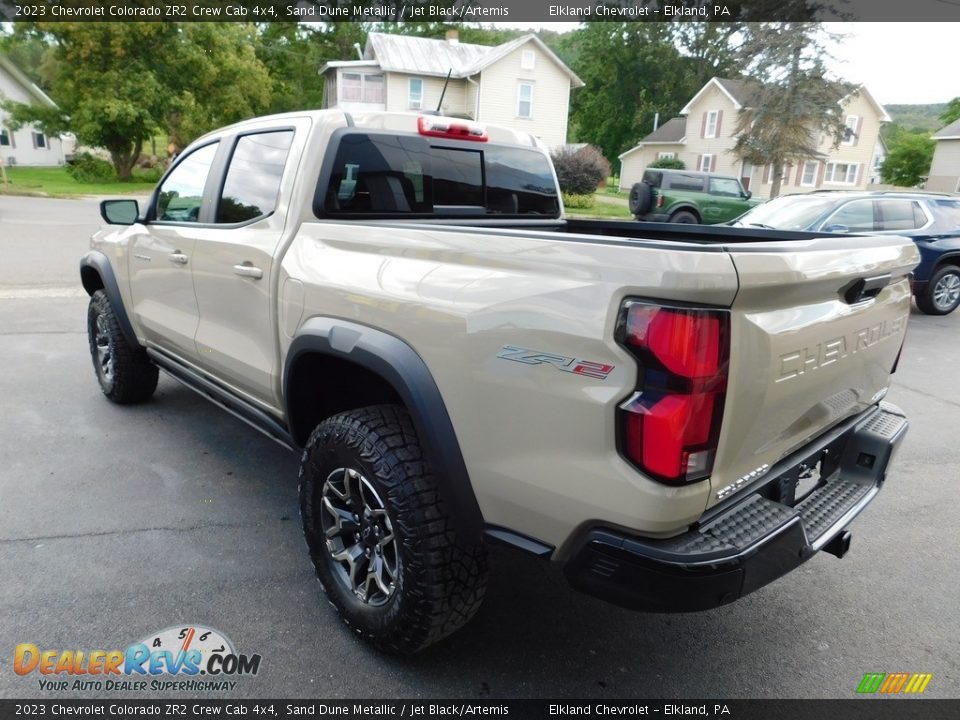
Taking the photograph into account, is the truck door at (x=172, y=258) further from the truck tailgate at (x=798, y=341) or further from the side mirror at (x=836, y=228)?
the side mirror at (x=836, y=228)

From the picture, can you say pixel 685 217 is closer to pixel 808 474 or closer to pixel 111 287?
pixel 111 287

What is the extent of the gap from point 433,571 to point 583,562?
53 cm

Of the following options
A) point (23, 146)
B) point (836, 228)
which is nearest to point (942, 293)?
point (836, 228)

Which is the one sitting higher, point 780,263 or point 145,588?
point 780,263

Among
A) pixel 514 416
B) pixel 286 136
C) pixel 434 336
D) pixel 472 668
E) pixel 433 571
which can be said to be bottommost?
pixel 472 668

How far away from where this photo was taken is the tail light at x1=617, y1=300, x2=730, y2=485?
1.56 metres

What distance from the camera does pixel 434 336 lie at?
1996 millimetres

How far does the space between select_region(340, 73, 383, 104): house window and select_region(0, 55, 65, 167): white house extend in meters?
20.6

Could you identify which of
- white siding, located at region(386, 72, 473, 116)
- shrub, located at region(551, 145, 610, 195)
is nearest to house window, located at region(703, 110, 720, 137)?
white siding, located at region(386, 72, 473, 116)

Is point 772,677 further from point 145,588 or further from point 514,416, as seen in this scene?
point 145,588

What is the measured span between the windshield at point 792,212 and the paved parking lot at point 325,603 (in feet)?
17.1

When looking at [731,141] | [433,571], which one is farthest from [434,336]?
[731,141]

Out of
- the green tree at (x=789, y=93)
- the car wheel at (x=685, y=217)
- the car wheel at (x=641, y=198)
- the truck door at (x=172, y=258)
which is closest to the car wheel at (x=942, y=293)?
the car wheel at (x=641, y=198)

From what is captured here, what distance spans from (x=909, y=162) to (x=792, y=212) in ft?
212
